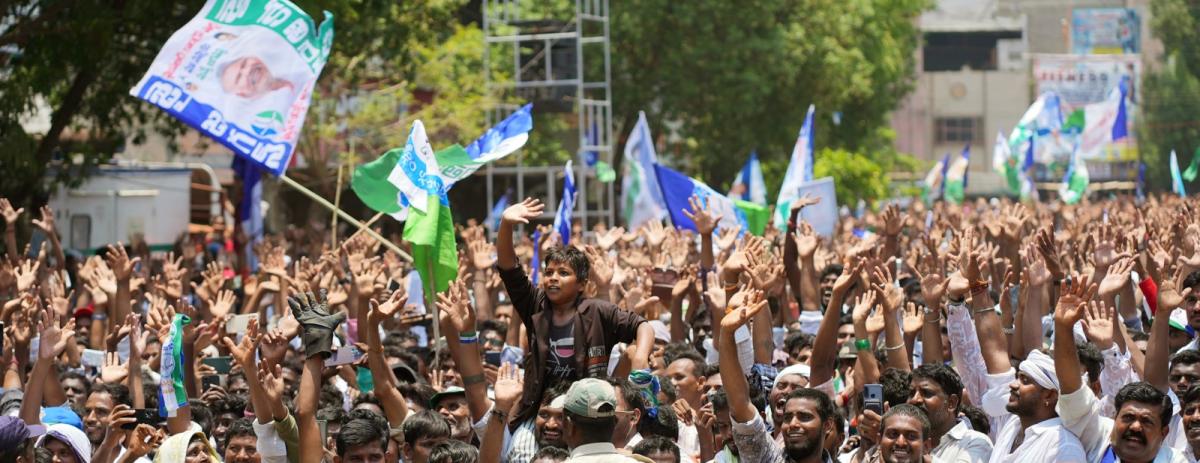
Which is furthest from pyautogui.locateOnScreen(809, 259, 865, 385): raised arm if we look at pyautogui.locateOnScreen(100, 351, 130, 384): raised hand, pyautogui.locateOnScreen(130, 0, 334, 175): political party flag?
pyautogui.locateOnScreen(130, 0, 334, 175): political party flag

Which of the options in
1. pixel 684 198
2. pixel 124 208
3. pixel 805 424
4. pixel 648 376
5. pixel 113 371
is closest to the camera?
pixel 805 424

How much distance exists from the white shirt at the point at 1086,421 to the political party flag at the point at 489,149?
5.68 m

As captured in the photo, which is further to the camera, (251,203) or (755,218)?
(251,203)

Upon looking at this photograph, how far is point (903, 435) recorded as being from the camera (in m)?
6.30

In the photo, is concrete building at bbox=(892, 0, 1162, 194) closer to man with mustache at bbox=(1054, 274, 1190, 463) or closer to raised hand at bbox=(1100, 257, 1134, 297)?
raised hand at bbox=(1100, 257, 1134, 297)

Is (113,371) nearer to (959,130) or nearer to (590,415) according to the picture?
(590,415)

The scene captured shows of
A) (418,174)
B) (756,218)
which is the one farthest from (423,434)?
(756,218)

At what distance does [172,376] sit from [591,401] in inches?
108

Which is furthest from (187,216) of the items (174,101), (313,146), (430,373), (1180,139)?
(1180,139)

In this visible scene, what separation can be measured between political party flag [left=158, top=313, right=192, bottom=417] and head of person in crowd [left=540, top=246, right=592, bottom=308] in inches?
63.2

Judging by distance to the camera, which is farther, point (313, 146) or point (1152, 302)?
point (313, 146)

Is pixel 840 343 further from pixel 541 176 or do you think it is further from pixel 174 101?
pixel 541 176

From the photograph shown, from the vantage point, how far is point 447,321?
7492 mm

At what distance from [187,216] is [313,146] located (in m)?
5.57
